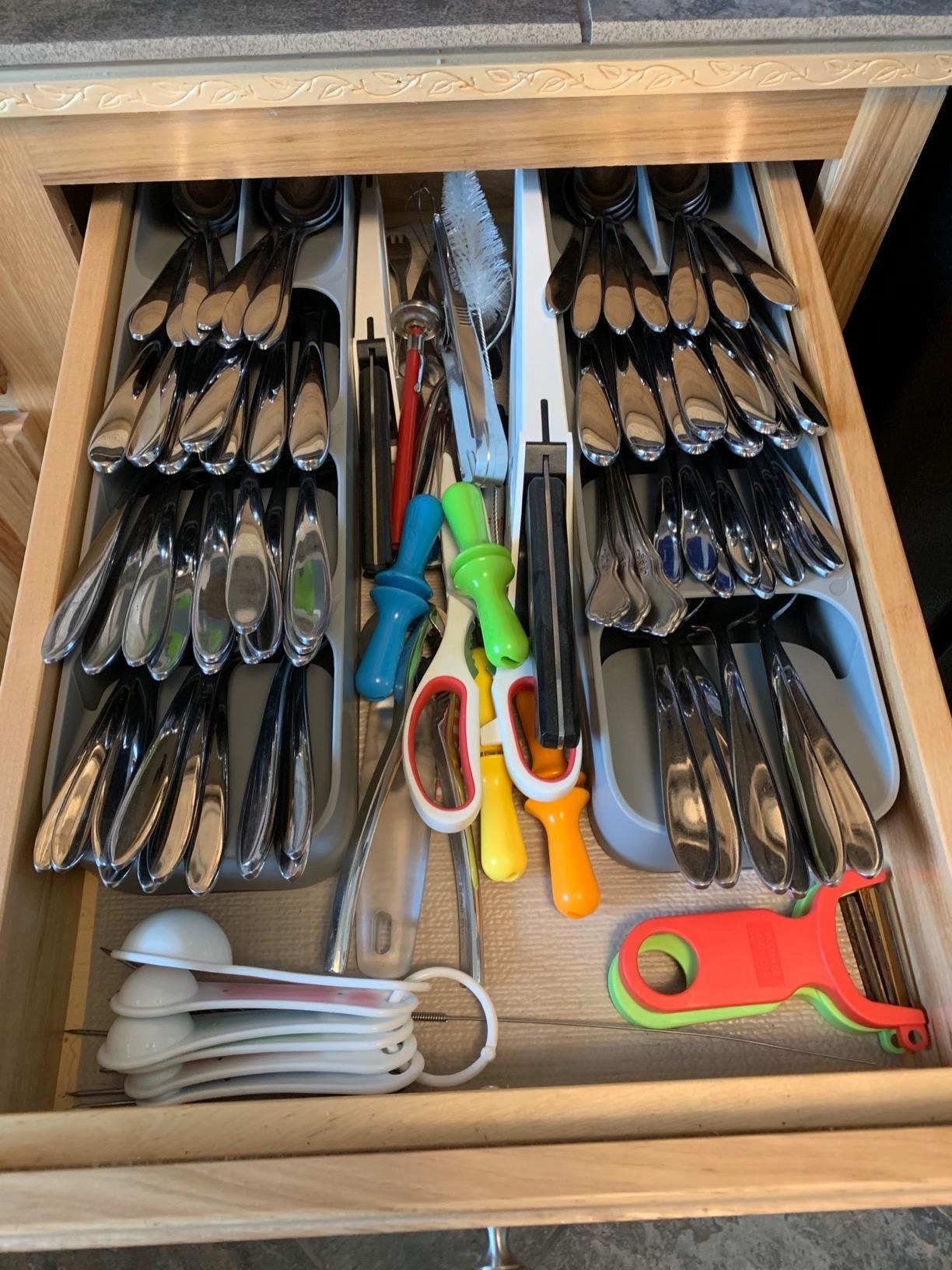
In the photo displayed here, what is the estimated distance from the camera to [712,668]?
0.52 meters

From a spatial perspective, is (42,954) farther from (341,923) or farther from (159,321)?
(159,321)

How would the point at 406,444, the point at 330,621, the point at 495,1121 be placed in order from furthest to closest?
the point at 406,444
the point at 330,621
the point at 495,1121

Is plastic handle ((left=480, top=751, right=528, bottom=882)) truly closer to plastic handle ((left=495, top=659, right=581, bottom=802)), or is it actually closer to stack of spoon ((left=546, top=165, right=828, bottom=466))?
plastic handle ((left=495, top=659, right=581, bottom=802))

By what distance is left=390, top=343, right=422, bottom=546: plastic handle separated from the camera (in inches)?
22.7

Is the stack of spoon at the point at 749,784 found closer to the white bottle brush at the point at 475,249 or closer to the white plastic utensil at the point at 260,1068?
the white plastic utensil at the point at 260,1068

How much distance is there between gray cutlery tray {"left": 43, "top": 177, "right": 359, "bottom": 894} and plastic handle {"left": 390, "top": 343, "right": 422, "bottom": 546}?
0.12ft

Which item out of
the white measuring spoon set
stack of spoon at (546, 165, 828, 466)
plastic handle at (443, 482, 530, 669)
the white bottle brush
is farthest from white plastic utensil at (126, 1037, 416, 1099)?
the white bottle brush

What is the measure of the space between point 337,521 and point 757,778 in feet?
0.89

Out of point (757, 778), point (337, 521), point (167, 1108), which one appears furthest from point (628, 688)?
point (167, 1108)

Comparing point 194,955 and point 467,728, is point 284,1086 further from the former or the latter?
point 467,728

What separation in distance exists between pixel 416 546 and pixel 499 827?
17 centimetres

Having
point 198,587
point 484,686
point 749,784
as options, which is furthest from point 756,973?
point 198,587

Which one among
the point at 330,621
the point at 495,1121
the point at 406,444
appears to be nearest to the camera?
the point at 495,1121

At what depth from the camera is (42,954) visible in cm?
44
